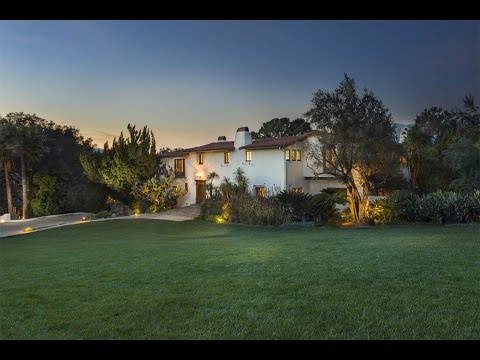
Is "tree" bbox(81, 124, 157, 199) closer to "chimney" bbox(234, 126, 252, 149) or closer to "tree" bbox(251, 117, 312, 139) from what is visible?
"chimney" bbox(234, 126, 252, 149)

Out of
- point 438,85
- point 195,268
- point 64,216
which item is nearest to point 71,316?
point 195,268

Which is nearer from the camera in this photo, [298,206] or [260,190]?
[298,206]

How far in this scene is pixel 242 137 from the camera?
792 inches

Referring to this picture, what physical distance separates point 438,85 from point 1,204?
19.3 metres

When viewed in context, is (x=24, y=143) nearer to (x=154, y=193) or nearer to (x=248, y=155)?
(x=154, y=193)

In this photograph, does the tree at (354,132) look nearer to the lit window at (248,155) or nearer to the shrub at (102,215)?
the lit window at (248,155)

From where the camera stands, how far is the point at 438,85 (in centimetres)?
708

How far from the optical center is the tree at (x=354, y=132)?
14.6m

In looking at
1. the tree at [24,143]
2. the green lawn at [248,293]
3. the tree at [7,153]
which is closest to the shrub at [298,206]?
the green lawn at [248,293]

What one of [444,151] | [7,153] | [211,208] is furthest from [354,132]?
[7,153]

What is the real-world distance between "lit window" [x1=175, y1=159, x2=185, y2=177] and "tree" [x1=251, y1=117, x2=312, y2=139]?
5.29 meters

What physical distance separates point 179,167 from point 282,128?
6983 mm

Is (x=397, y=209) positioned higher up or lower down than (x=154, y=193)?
lower down

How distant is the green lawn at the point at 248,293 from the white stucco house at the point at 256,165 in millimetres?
10422
